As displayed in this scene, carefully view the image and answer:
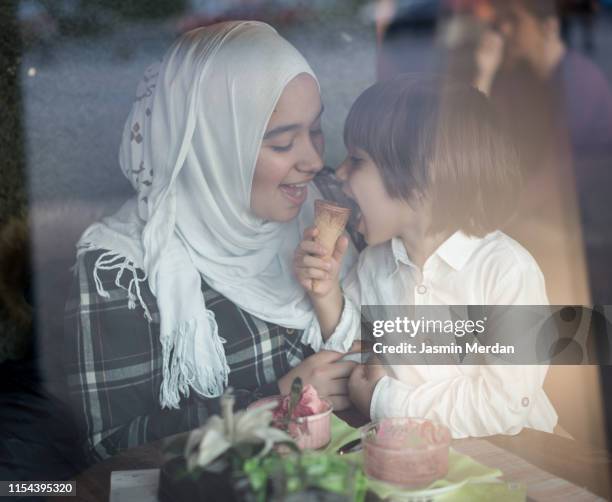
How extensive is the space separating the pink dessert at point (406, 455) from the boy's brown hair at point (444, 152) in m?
0.41

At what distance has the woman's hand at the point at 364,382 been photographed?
5.23ft

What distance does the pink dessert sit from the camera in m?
1.30

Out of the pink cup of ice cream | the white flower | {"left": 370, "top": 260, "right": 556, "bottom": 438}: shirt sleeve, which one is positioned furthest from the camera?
{"left": 370, "top": 260, "right": 556, "bottom": 438}: shirt sleeve

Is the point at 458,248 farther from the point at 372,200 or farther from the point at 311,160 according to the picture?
the point at 311,160

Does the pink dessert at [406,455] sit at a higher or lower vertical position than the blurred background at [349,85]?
lower

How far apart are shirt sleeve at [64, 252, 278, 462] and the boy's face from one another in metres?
0.39

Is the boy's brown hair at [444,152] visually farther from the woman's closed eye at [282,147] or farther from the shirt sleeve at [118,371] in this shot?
the shirt sleeve at [118,371]

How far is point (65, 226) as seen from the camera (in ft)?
5.74

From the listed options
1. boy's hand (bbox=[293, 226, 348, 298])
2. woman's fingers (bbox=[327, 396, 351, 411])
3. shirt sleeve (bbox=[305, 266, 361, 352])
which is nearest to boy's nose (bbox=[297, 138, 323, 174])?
boy's hand (bbox=[293, 226, 348, 298])

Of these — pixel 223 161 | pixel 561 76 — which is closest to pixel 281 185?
pixel 223 161

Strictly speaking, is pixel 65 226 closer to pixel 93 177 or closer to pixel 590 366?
pixel 93 177

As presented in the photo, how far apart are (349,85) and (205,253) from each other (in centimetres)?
46

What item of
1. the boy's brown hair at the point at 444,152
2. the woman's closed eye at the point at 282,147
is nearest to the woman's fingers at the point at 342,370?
the boy's brown hair at the point at 444,152

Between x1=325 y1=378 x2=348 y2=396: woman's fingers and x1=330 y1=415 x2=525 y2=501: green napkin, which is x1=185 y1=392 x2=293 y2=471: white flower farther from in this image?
x1=325 y1=378 x2=348 y2=396: woman's fingers
